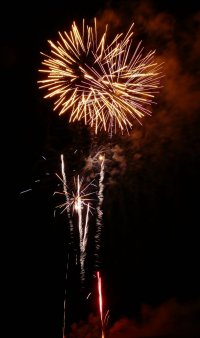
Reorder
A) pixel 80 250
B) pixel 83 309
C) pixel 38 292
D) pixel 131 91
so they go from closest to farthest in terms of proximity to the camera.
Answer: pixel 131 91 → pixel 80 250 → pixel 83 309 → pixel 38 292

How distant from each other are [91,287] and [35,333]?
479 cm

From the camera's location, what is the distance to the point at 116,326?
21.4 meters

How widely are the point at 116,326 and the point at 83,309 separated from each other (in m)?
2.65

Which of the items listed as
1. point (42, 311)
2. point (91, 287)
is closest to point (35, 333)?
point (42, 311)

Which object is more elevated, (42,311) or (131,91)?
(131,91)

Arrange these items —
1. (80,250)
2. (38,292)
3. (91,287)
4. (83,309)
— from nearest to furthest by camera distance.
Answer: (80,250)
(91,287)
(83,309)
(38,292)

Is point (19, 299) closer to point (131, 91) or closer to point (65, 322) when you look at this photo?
point (65, 322)

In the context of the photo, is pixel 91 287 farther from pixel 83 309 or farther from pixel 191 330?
pixel 191 330

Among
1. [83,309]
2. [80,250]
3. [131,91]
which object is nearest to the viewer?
[131,91]

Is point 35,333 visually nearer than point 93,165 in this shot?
No

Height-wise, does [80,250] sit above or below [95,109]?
below

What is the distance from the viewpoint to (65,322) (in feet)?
67.9

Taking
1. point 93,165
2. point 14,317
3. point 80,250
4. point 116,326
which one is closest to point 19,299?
point 14,317

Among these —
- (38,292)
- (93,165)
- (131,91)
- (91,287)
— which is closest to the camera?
(131,91)
